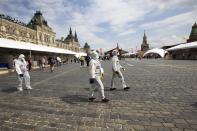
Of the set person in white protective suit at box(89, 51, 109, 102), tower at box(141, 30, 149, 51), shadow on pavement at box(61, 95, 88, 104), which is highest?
tower at box(141, 30, 149, 51)

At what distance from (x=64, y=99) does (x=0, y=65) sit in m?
16.2

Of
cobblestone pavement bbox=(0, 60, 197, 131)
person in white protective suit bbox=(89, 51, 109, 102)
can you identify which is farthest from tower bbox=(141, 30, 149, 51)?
person in white protective suit bbox=(89, 51, 109, 102)

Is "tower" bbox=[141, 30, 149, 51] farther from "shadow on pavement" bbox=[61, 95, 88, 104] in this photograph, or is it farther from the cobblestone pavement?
the cobblestone pavement

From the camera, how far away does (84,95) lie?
7.44 m

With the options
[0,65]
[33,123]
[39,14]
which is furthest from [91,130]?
[39,14]

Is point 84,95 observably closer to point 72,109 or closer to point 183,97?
point 72,109

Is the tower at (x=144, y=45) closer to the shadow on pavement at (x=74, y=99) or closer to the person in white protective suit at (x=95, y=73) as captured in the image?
the shadow on pavement at (x=74, y=99)

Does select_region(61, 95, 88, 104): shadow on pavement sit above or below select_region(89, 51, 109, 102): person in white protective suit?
below

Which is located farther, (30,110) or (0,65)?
(0,65)

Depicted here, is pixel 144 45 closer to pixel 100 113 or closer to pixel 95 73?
pixel 95 73

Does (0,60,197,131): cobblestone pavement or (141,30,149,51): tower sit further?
(141,30,149,51): tower

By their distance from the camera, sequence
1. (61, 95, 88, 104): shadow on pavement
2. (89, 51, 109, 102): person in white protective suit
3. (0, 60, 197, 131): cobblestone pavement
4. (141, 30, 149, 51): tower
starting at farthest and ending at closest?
1. (141, 30, 149, 51): tower
2. (61, 95, 88, 104): shadow on pavement
3. (89, 51, 109, 102): person in white protective suit
4. (0, 60, 197, 131): cobblestone pavement

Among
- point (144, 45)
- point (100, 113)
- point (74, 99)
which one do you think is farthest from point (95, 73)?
point (144, 45)

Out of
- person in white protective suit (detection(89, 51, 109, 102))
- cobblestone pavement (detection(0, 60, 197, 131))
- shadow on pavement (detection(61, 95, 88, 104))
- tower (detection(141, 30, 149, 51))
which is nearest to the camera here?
cobblestone pavement (detection(0, 60, 197, 131))
